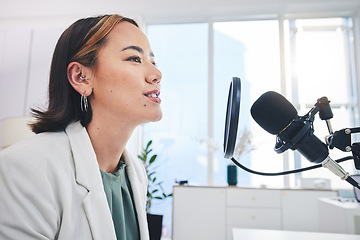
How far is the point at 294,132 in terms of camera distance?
2.02ft

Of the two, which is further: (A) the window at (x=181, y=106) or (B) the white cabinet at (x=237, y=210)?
(A) the window at (x=181, y=106)

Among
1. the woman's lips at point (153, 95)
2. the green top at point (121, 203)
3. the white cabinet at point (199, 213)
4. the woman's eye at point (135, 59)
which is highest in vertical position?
the woman's eye at point (135, 59)

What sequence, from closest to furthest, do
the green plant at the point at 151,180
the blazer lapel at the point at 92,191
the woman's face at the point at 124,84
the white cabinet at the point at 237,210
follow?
the blazer lapel at the point at 92,191, the woman's face at the point at 124,84, the white cabinet at the point at 237,210, the green plant at the point at 151,180

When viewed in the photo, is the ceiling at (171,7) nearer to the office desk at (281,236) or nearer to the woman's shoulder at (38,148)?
the office desk at (281,236)

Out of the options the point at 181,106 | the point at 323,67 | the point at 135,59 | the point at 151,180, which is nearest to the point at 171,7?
the point at 181,106

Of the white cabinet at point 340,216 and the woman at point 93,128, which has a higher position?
the woman at point 93,128

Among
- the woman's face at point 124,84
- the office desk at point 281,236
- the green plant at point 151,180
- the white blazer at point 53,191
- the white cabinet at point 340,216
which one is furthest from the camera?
the green plant at point 151,180

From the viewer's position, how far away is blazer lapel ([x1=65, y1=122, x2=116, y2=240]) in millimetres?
673

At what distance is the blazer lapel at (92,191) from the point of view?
67 centimetres

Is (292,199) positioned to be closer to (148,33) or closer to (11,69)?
(148,33)

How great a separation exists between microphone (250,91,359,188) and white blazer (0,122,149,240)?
1.63 ft

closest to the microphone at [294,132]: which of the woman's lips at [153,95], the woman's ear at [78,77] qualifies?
the woman's lips at [153,95]

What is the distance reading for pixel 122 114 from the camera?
82cm

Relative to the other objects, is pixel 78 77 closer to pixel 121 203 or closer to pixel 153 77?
pixel 153 77
